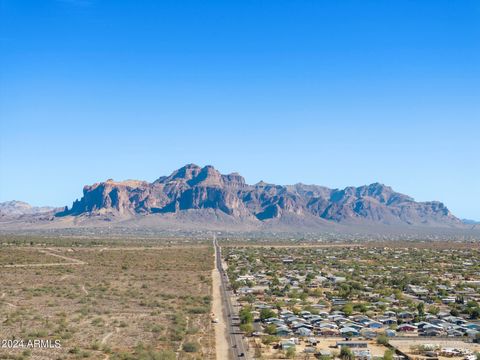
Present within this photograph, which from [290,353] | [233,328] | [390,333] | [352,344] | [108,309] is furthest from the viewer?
[108,309]

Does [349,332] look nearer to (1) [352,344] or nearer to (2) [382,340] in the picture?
(2) [382,340]

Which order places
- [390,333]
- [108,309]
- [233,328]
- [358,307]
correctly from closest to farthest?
1. [390,333]
2. [233,328]
3. [108,309]
4. [358,307]

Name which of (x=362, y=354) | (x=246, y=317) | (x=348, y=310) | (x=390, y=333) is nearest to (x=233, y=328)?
(x=246, y=317)

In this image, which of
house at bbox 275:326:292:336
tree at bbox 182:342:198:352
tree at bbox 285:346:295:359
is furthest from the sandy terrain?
house at bbox 275:326:292:336

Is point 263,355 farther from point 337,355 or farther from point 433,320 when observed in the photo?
point 433,320

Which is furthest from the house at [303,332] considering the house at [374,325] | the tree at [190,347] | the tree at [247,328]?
the tree at [190,347]

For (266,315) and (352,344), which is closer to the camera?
(352,344)

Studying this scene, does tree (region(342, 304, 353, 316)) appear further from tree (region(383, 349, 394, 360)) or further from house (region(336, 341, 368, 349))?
tree (region(383, 349, 394, 360))

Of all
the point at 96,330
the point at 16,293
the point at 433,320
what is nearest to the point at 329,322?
the point at 433,320
